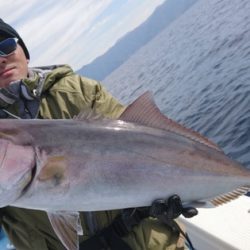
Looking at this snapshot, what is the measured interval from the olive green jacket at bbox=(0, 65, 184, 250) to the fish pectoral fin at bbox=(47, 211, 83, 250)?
3.47 ft

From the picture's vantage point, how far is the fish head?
3.09m

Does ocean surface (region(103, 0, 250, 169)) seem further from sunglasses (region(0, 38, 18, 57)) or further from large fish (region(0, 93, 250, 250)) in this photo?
sunglasses (region(0, 38, 18, 57))

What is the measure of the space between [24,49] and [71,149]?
2355 millimetres

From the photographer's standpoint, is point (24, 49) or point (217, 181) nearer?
point (217, 181)

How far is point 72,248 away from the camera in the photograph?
10.6ft

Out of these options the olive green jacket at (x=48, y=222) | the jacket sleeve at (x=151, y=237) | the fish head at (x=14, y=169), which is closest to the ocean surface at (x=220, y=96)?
the jacket sleeve at (x=151, y=237)

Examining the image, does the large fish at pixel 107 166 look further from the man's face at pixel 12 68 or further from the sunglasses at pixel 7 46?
the sunglasses at pixel 7 46

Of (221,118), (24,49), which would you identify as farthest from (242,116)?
(24,49)

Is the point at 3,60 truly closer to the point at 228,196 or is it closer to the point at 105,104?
the point at 105,104

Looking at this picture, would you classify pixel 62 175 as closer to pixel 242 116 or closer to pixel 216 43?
pixel 242 116

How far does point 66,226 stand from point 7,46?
91.3 inches

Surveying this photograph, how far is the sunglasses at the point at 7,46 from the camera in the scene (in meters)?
4.59

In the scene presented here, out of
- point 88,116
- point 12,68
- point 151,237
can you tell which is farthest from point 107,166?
point 12,68

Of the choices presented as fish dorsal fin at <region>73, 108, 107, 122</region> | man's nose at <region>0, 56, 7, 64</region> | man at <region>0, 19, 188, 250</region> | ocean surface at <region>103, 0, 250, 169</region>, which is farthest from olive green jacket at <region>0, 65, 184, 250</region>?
ocean surface at <region>103, 0, 250, 169</region>
